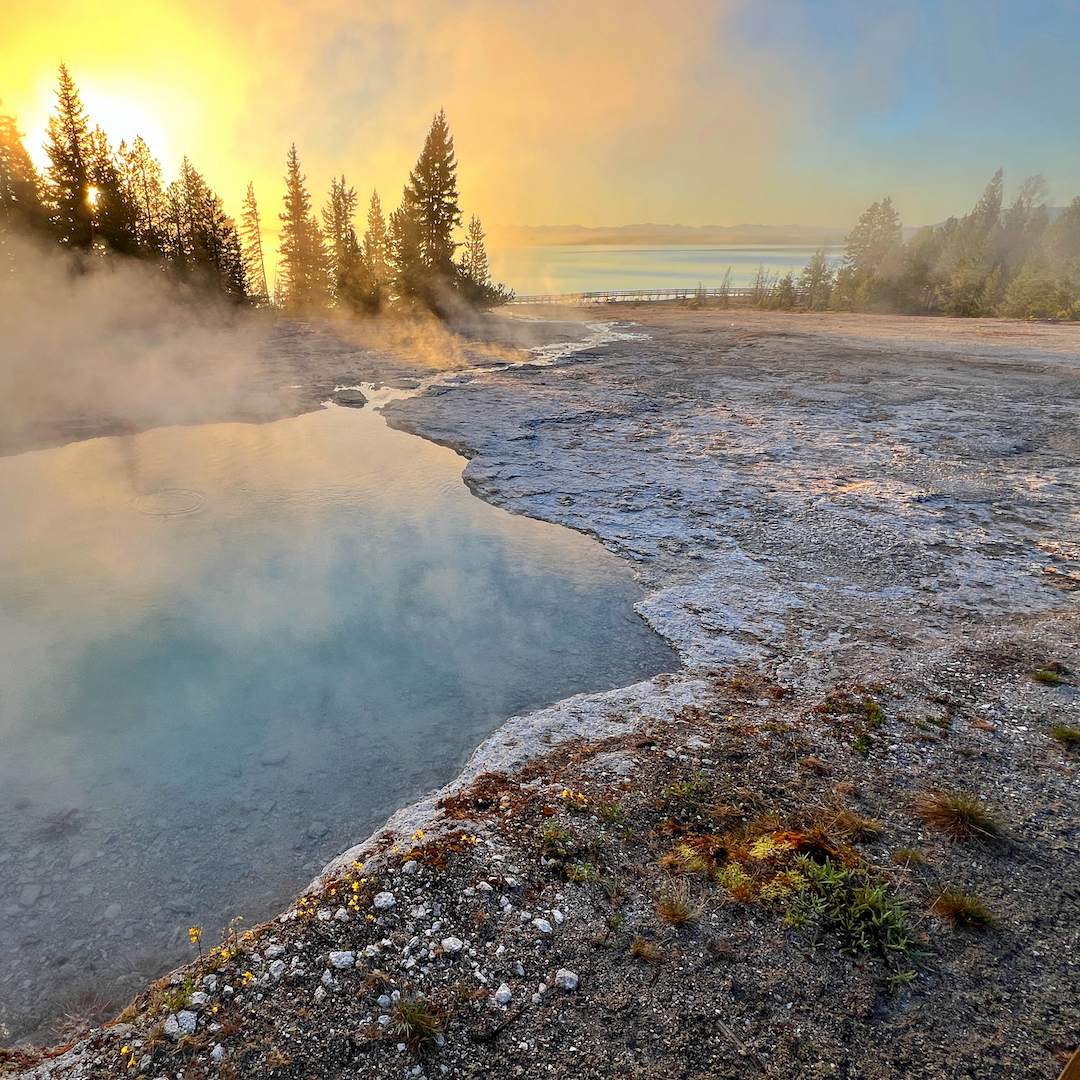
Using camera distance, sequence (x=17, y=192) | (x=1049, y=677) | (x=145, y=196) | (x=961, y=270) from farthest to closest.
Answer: (x=961, y=270) < (x=145, y=196) < (x=17, y=192) < (x=1049, y=677)

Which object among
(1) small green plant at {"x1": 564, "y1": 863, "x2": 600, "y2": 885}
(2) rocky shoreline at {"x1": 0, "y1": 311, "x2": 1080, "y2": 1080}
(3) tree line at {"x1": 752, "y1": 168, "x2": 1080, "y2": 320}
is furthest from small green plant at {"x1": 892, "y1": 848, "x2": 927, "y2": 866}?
(3) tree line at {"x1": 752, "y1": 168, "x2": 1080, "y2": 320}

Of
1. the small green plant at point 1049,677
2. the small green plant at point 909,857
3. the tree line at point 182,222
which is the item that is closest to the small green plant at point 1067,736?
the small green plant at point 1049,677

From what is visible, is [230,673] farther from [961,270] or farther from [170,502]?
[961,270]

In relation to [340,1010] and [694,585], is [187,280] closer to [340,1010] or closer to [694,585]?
[694,585]

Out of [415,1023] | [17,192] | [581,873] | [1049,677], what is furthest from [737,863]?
[17,192]

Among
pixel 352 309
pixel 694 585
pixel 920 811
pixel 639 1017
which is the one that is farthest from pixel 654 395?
pixel 352 309

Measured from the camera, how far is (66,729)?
3947mm

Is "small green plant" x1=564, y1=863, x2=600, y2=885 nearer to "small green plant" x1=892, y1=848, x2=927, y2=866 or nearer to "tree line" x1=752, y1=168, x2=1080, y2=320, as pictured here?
"small green plant" x1=892, y1=848, x2=927, y2=866

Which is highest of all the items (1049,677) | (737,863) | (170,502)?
(170,502)

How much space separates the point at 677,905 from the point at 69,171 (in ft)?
92.9

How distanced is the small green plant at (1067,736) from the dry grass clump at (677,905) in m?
2.67

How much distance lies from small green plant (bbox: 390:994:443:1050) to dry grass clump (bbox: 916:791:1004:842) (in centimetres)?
259

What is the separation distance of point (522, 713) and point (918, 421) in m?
10.2

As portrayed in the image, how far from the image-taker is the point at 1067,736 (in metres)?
3.66
